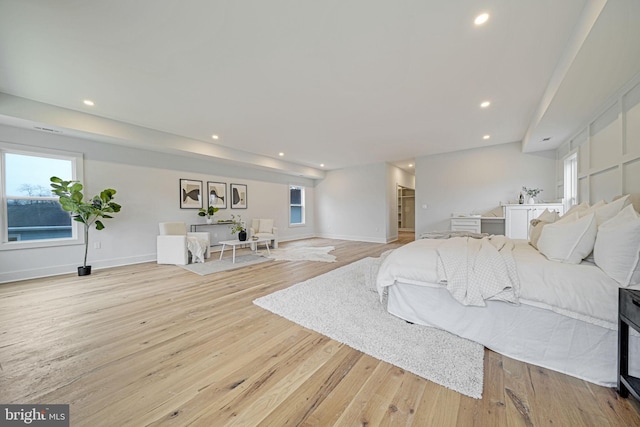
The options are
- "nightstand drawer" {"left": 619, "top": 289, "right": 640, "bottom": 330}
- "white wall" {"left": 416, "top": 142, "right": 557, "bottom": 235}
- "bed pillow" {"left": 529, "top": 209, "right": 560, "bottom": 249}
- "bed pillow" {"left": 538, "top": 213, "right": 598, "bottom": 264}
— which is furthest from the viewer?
"white wall" {"left": 416, "top": 142, "right": 557, "bottom": 235}

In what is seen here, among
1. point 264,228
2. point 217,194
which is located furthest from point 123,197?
point 264,228

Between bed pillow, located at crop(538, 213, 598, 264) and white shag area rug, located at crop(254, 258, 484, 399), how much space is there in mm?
938

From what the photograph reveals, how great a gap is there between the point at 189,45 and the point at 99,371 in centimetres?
288

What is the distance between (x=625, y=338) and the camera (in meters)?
1.30

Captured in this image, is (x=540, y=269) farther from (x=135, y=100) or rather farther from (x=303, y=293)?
(x=135, y=100)

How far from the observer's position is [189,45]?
225cm

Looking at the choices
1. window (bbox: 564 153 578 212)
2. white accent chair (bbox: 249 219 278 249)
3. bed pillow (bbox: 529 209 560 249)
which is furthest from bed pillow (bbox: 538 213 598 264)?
white accent chair (bbox: 249 219 278 249)

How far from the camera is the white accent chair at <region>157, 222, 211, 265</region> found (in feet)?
15.2

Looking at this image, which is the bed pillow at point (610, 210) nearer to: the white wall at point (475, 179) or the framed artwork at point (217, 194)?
the white wall at point (475, 179)

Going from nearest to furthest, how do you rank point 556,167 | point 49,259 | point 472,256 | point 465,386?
point 465,386 → point 472,256 → point 49,259 → point 556,167

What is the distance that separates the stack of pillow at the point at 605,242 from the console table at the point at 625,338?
0.20 metres

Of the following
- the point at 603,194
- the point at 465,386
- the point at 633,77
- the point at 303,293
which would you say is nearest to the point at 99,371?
the point at 303,293

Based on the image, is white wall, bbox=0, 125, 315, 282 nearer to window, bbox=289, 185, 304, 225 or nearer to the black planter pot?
the black planter pot

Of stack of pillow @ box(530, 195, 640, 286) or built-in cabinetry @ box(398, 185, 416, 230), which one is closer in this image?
stack of pillow @ box(530, 195, 640, 286)
